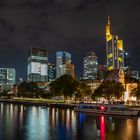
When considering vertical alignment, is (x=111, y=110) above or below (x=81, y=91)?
below

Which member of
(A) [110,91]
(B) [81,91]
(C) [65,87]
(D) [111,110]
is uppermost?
(C) [65,87]

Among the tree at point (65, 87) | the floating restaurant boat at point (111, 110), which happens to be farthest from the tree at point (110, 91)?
the floating restaurant boat at point (111, 110)

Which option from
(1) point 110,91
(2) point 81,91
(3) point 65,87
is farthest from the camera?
(3) point 65,87

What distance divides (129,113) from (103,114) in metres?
7.89

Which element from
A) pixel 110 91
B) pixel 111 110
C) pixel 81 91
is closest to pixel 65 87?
pixel 81 91

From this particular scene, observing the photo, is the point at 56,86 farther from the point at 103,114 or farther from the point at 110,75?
the point at 103,114

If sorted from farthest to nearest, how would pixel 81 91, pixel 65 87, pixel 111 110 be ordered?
pixel 65 87 < pixel 81 91 < pixel 111 110

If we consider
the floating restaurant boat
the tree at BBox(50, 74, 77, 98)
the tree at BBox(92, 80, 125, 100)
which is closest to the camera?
the floating restaurant boat

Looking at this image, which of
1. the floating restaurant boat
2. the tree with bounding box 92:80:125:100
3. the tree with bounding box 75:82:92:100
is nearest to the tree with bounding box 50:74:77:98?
the tree with bounding box 75:82:92:100

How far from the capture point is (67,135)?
47.7 meters

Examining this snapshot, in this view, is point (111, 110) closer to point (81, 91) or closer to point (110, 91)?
point (110, 91)

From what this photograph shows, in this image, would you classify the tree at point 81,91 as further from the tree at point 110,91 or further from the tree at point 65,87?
the tree at point 110,91

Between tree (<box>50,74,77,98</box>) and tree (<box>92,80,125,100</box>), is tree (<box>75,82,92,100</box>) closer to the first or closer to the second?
tree (<box>50,74,77,98</box>)

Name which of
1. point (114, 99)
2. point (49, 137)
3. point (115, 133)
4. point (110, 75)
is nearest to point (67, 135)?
point (49, 137)
